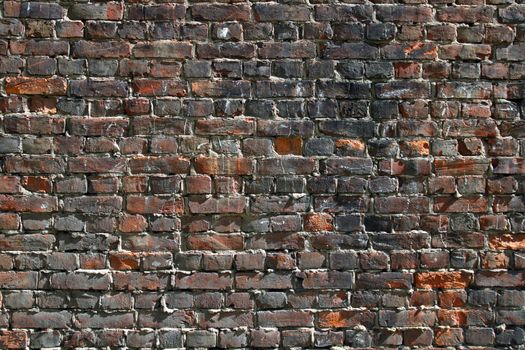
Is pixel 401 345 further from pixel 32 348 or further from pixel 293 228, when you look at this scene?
pixel 32 348

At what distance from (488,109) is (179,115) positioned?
131cm

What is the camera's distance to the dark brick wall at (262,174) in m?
2.43

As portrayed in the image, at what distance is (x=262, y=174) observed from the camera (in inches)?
96.5

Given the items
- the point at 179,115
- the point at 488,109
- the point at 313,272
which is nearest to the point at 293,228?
the point at 313,272

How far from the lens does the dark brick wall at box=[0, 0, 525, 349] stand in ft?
7.97

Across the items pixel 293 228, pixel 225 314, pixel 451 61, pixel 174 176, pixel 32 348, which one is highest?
pixel 451 61

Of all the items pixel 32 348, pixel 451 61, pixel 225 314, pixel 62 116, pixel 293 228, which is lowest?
pixel 32 348

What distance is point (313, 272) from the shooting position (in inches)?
97.0

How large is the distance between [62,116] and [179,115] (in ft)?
1.59

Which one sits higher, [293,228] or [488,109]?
[488,109]

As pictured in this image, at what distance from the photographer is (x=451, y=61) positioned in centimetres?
249

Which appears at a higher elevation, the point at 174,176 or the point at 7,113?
the point at 7,113

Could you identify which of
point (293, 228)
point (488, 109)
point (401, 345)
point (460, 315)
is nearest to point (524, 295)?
point (460, 315)

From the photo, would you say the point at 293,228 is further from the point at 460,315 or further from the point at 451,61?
the point at 451,61
